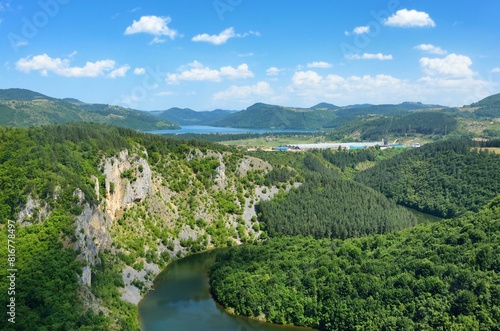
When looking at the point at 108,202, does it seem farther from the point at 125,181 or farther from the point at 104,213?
the point at 125,181

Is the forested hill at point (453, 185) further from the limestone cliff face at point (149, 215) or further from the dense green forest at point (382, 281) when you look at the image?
the dense green forest at point (382, 281)

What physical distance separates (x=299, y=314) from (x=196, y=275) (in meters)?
32.7

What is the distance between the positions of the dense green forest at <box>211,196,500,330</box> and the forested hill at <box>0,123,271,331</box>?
69.9 ft

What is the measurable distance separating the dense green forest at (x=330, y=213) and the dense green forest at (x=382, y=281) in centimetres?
3082

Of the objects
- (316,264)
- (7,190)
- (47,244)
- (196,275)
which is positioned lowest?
(196,275)

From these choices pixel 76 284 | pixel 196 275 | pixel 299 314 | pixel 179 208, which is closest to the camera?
pixel 76 284

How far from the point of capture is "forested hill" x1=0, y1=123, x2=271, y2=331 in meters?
64.0

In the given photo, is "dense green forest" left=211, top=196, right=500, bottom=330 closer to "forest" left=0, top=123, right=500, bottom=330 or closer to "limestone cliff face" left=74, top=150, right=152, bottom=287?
"forest" left=0, top=123, right=500, bottom=330

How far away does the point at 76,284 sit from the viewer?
6662 cm

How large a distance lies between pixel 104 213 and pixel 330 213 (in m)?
68.3

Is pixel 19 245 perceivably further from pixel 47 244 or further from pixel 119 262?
pixel 119 262

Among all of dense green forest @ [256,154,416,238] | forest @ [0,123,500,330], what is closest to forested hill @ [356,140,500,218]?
dense green forest @ [256,154,416,238]

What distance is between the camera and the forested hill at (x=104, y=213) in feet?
210

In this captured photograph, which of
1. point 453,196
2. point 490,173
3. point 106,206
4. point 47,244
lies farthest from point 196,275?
point 490,173
